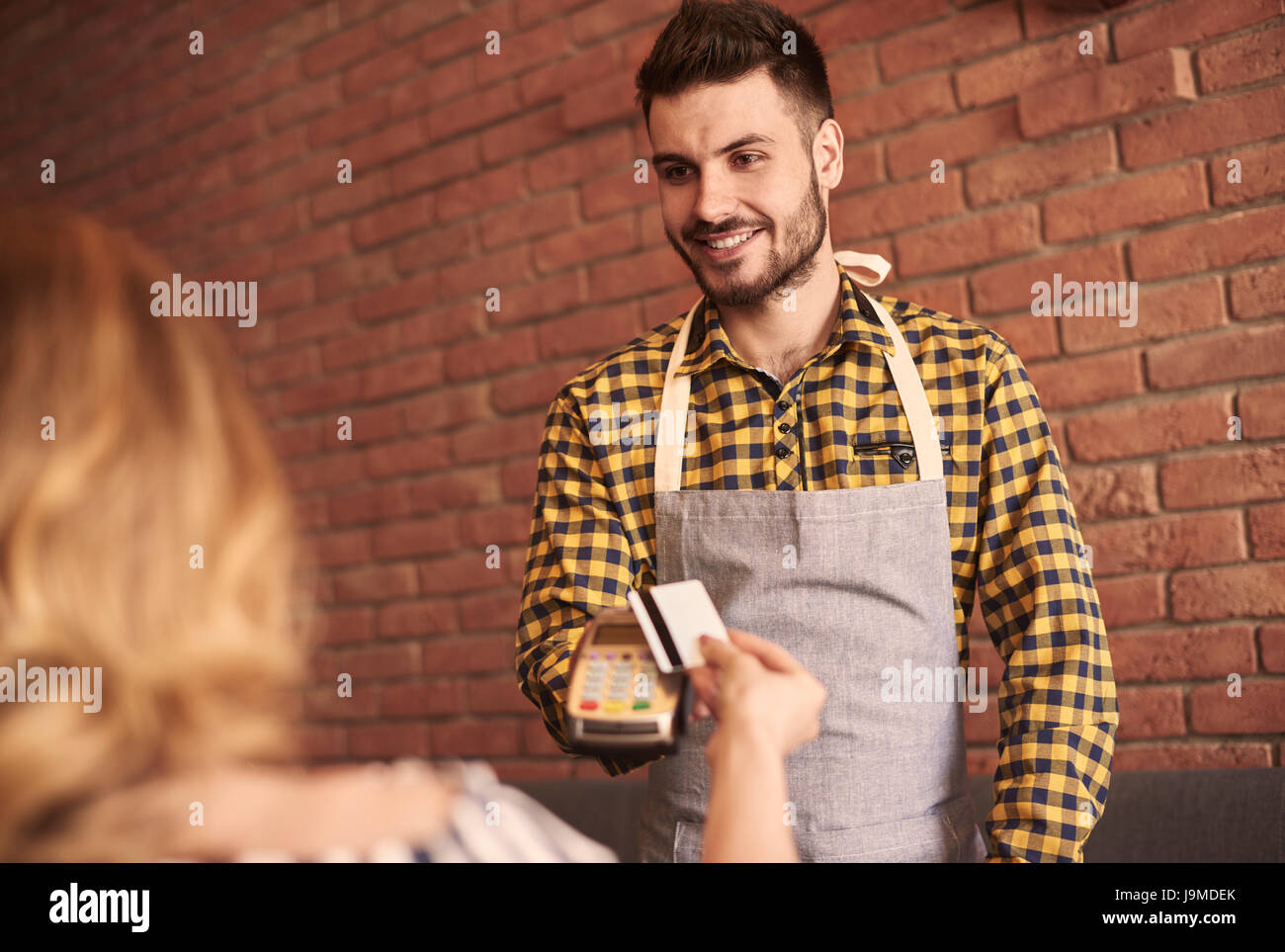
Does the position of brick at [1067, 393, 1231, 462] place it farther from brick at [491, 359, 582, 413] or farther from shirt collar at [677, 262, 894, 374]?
brick at [491, 359, 582, 413]

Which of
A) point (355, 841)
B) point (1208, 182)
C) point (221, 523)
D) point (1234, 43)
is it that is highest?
point (1234, 43)

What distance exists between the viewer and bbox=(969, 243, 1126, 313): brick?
61.1 inches

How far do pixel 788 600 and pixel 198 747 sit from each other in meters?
0.81

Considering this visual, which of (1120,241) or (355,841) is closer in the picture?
(355,841)

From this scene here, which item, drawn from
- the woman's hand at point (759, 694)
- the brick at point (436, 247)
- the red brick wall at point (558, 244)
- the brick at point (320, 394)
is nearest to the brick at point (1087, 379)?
the red brick wall at point (558, 244)

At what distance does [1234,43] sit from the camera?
146 centimetres

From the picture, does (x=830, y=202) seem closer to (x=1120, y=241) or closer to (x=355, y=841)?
(x=1120, y=241)

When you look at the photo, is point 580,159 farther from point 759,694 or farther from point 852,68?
point 759,694

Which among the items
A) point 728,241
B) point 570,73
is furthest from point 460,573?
point 728,241

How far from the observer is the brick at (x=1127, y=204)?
149 centimetres

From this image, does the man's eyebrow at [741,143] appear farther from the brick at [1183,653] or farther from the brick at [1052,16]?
the brick at [1183,653]

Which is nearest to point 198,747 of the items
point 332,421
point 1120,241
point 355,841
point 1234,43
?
point 355,841

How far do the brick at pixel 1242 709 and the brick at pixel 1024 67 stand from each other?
2.84ft

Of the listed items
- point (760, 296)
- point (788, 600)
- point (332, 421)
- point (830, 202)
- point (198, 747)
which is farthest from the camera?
point (332, 421)
